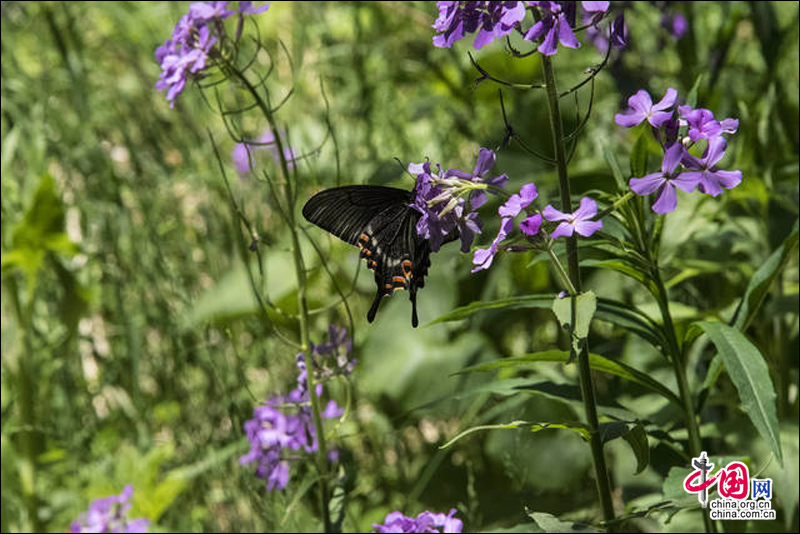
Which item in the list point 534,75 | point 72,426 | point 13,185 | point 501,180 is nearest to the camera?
point 501,180

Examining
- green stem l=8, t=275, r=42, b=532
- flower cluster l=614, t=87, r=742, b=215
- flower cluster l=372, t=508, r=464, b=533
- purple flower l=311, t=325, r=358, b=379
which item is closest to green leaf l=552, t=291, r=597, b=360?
flower cluster l=614, t=87, r=742, b=215

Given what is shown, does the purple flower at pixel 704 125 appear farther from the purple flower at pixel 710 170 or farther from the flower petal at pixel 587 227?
the flower petal at pixel 587 227

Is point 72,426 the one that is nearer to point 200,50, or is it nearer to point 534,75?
point 200,50

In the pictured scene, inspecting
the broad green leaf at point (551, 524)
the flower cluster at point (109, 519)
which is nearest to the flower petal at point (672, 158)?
the broad green leaf at point (551, 524)

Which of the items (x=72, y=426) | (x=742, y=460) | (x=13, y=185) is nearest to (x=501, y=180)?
(x=742, y=460)

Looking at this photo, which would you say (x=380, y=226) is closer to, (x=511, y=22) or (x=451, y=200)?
(x=451, y=200)

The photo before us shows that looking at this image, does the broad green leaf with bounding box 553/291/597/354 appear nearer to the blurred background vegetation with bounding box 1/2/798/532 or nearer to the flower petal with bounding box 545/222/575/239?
the flower petal with bounding box 545/222/575/239
